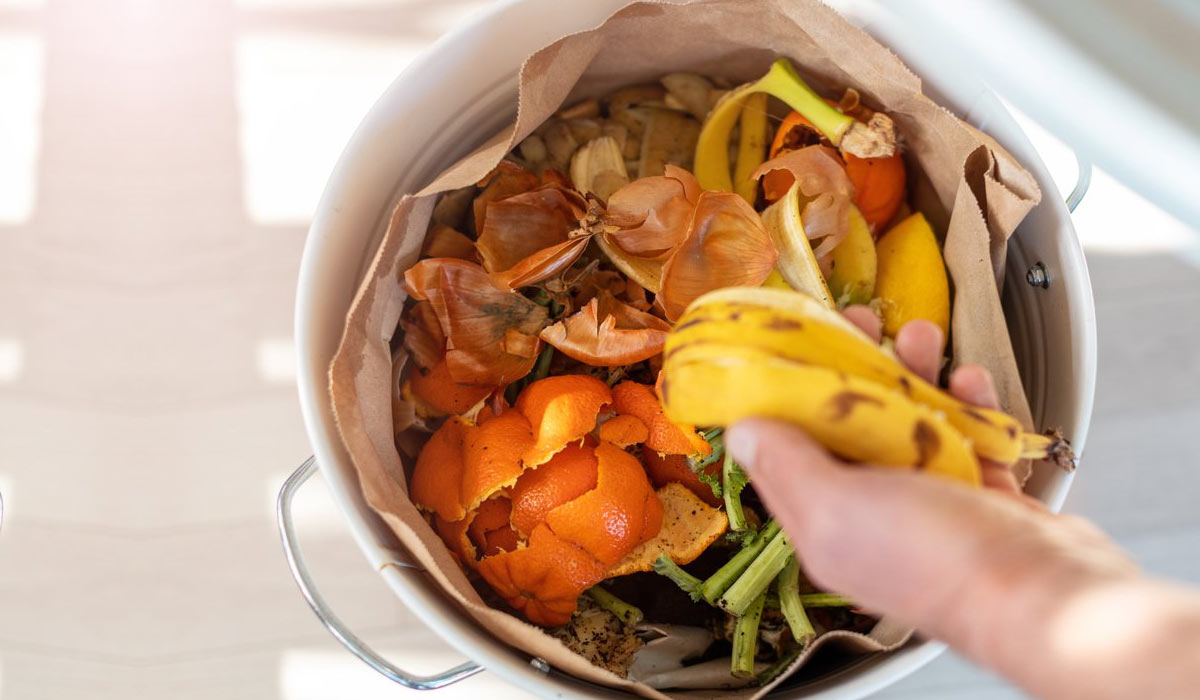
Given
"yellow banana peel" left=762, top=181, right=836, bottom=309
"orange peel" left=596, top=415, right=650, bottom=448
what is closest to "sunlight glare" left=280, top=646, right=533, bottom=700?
"orange peel" left=596, top=415, right=650, bottom=448

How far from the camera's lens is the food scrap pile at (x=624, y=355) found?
0.61 meters

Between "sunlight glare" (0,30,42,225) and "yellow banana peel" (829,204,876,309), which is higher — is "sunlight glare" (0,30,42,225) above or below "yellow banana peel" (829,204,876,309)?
below

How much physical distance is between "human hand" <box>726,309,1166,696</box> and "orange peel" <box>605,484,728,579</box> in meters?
0.22

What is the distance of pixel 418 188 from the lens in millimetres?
696

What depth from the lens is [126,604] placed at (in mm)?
865

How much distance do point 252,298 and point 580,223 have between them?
1.32 ft

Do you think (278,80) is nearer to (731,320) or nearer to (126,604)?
(126,604)

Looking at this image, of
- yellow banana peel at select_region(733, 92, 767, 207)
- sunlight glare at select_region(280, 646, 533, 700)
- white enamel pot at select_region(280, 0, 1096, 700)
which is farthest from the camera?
sunlight glare at select_region(280, 646, 533, 700)

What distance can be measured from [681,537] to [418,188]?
0.31 m

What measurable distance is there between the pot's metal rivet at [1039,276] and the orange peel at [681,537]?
0.26 m

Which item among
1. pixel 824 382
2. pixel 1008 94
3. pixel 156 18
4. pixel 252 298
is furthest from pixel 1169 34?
pixel 156 18

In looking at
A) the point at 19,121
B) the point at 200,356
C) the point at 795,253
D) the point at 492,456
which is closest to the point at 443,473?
the point at 492,456

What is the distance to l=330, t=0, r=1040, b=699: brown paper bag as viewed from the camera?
1.93 ft

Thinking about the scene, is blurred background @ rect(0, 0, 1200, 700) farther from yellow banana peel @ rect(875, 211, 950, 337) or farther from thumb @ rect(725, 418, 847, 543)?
thumb @ rect(725, 418, 847, 543)
